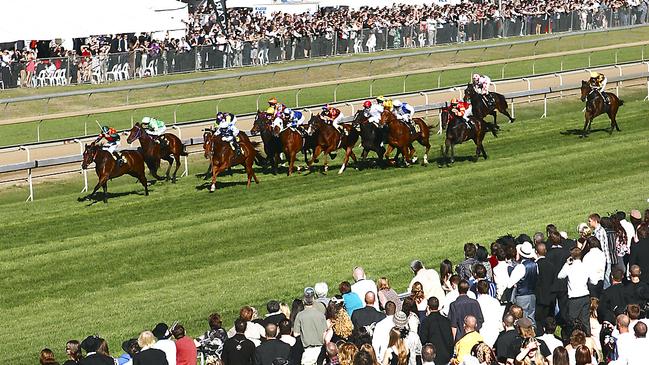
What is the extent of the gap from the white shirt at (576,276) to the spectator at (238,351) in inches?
149

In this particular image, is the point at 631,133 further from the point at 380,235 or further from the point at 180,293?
the point at 180,293

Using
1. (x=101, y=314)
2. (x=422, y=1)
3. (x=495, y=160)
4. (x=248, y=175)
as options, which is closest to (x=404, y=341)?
(x=101, y=314)

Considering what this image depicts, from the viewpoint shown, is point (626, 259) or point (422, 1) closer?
point (626, 259)

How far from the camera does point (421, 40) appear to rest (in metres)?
43.0

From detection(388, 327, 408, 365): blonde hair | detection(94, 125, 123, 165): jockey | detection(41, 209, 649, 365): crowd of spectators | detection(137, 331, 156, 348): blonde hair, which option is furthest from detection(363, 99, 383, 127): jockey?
detection(137, 331, 156, 348): blonde hair

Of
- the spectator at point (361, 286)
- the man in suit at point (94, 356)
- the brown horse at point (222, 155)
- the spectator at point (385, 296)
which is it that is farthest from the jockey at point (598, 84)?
the man in suit at point (94, 356)

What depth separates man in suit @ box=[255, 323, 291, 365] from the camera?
10.4 metres

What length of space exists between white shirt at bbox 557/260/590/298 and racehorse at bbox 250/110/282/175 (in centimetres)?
1249

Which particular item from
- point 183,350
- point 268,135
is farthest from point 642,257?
point 268,135

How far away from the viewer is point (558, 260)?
502 inches

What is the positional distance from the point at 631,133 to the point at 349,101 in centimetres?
747

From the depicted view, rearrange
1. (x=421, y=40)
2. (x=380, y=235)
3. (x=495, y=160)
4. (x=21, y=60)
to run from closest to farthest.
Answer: (x=380, y=235) < (x=495, y=160) < (x=21, y=60) < (x=421, y=40)

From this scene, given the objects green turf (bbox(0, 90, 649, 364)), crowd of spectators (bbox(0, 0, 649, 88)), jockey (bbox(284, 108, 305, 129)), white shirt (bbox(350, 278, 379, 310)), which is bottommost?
green turf (bbox(0, 90, 649, 364))

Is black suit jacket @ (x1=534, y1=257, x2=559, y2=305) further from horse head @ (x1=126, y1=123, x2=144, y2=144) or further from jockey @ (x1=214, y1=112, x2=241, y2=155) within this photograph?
horse head @ (x1=126, y1=123, x2=144, y2=144)
